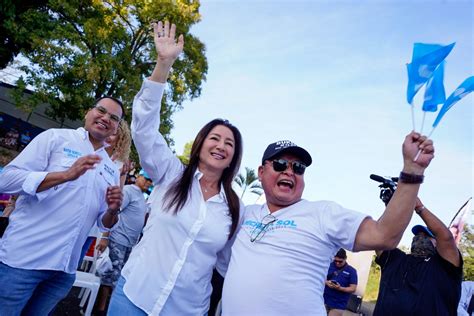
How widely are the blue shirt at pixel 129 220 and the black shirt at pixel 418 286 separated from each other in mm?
3169

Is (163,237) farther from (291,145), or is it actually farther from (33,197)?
(291,145)

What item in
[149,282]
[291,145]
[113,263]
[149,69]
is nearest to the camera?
[149,282]

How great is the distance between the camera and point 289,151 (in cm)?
240

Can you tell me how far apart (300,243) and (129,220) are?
3282 mm

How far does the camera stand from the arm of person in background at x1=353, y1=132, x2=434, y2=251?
1.55 metres

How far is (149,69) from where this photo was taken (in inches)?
637

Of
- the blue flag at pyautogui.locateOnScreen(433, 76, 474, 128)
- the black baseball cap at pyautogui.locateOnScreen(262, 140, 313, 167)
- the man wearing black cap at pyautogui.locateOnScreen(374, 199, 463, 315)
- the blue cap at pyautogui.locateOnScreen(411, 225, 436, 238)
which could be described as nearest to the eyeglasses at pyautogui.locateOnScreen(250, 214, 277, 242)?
the black baseball cap at pyautogui.locateOnScreen(262, 140, 313, 167)

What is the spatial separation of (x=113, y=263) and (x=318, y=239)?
3.50m

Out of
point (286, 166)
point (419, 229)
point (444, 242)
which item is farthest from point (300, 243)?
point (419, 229)

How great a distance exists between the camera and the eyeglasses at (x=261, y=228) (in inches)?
82.6

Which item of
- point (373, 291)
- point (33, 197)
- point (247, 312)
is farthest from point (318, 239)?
point (373, 291)

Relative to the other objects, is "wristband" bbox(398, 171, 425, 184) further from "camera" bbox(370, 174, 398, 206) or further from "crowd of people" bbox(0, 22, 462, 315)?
"camera" bbox(370, 174, 398, 206)

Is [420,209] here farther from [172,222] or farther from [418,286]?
[172,222]

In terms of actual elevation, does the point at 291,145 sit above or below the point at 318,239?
above
